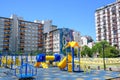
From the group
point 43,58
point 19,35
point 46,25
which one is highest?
point 46,25

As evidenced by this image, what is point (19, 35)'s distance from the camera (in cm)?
9675

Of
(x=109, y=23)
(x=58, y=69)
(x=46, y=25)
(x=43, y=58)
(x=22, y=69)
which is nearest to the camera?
(x=22, y=69)

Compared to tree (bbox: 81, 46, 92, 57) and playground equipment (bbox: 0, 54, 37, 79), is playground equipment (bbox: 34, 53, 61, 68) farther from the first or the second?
tree (bbox: 81, 46, 92, 57)

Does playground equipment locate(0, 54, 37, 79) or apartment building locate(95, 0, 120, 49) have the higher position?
apartment building locate(95, 0, 120, 49)

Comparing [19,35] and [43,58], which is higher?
[19,35]

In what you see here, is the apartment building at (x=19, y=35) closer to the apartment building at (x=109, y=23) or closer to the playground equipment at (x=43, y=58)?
the apartment building at (x=109, y=23)

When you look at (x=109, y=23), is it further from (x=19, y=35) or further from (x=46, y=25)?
(x=19, y=35)

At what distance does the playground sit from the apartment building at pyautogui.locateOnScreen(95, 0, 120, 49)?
42.8 meters

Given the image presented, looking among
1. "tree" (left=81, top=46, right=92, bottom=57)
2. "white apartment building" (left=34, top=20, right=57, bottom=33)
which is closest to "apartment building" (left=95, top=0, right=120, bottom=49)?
"tree" (left=81, top=46, right=92, bottom=57)

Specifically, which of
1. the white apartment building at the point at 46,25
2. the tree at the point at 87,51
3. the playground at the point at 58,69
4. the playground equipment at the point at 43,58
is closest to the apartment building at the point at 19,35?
the white apartment building at the point at 46,25

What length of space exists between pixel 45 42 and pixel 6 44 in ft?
73.4

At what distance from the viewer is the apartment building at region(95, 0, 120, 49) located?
8681 cm

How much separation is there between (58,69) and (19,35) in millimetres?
69244

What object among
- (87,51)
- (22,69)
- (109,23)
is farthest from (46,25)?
(22,69)
